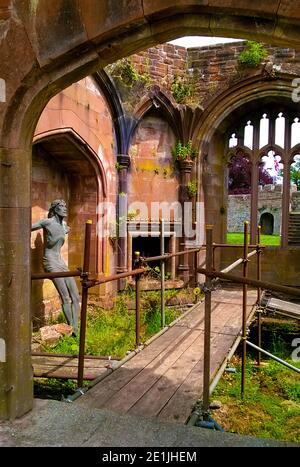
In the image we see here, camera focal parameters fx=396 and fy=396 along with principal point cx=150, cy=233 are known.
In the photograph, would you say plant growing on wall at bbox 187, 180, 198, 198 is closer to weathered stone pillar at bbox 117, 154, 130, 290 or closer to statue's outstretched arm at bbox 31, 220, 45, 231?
weathered stone pillar at bbox 117, 154, 130, 290

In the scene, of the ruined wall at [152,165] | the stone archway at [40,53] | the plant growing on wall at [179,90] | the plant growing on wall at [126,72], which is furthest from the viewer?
the plant growing on wall at [179,90]

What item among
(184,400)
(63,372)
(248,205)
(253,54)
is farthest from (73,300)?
(248,205)

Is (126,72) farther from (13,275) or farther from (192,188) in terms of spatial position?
(13,275)

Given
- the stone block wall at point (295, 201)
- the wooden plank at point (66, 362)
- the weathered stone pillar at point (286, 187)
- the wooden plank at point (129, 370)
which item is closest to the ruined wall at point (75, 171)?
the wooden plank at point (66, 362)

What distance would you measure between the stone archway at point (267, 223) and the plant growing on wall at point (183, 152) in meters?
15.4

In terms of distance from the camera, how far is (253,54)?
8039 mm

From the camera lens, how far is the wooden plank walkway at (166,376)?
288 centimetres

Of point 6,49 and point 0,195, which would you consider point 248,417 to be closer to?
point 0,195

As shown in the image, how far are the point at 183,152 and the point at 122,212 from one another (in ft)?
6.11

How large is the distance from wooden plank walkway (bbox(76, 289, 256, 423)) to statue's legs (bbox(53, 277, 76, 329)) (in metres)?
1.81

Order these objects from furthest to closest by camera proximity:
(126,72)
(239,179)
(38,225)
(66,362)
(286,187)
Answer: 1. (239,179)
2. (286,187)
3. (126,72)
4. (38,225)
5. (66,362)

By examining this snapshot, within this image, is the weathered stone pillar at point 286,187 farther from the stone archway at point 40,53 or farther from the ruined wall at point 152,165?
the stone archway at point 40,53

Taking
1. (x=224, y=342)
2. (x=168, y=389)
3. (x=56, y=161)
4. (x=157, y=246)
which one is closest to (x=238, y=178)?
(x=157, y=246)

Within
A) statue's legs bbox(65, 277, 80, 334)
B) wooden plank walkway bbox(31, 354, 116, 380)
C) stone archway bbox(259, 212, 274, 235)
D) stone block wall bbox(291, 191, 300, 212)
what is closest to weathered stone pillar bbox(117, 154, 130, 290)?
statue's legs bbox(65, 277, 80, 334)
